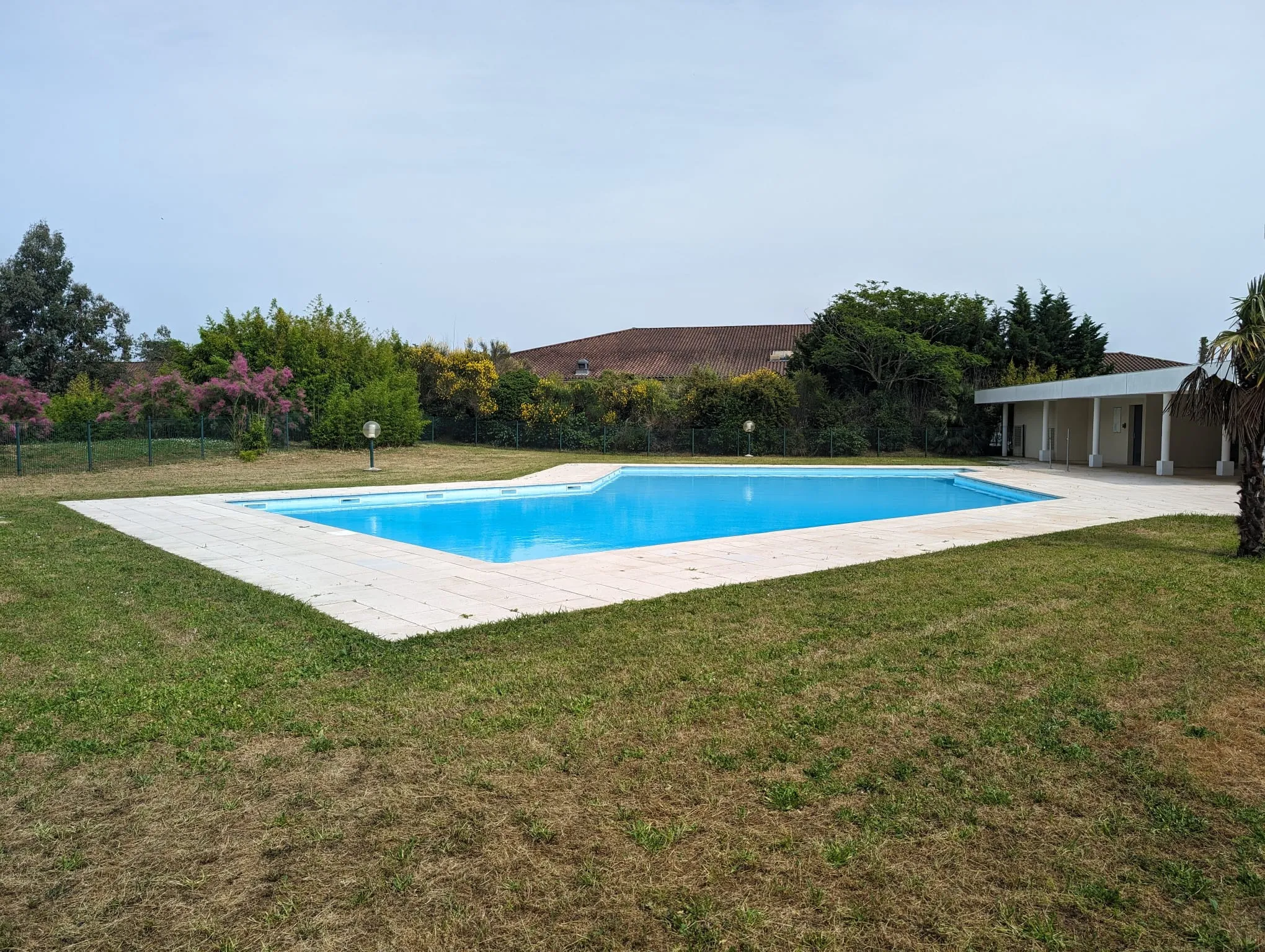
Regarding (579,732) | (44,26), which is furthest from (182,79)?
(579,732)

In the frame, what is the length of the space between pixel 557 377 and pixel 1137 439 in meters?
18.1

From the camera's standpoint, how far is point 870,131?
52.8 ft

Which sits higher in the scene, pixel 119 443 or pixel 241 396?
pixel 241 396

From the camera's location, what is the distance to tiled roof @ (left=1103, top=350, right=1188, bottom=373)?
107 ft

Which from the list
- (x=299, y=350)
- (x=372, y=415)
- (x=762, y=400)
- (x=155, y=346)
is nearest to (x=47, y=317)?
(x=155, y=346)

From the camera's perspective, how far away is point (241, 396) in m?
21.6

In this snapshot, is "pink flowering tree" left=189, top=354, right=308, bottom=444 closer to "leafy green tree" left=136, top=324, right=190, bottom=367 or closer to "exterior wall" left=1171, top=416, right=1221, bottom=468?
"leafy green tree" left=136, top=324, right=190, bottom=367

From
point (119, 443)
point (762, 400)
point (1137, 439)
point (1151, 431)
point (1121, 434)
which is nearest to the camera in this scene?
point (119, 443)

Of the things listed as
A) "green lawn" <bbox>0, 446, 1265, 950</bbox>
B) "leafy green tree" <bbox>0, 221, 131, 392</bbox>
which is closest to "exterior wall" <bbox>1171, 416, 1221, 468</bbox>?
"green lawn" <bbox>0, 446, 1265, 950</bbox>

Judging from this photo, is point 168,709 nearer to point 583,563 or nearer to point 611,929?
point 611,929

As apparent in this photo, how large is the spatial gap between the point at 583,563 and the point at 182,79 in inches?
431

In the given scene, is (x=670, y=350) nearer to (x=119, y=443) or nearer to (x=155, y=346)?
(x=119, y=443)

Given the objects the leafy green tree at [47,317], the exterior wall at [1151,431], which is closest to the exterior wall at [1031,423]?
the exterior wall at [1151,431]

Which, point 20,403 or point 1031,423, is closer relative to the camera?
point 20,403
